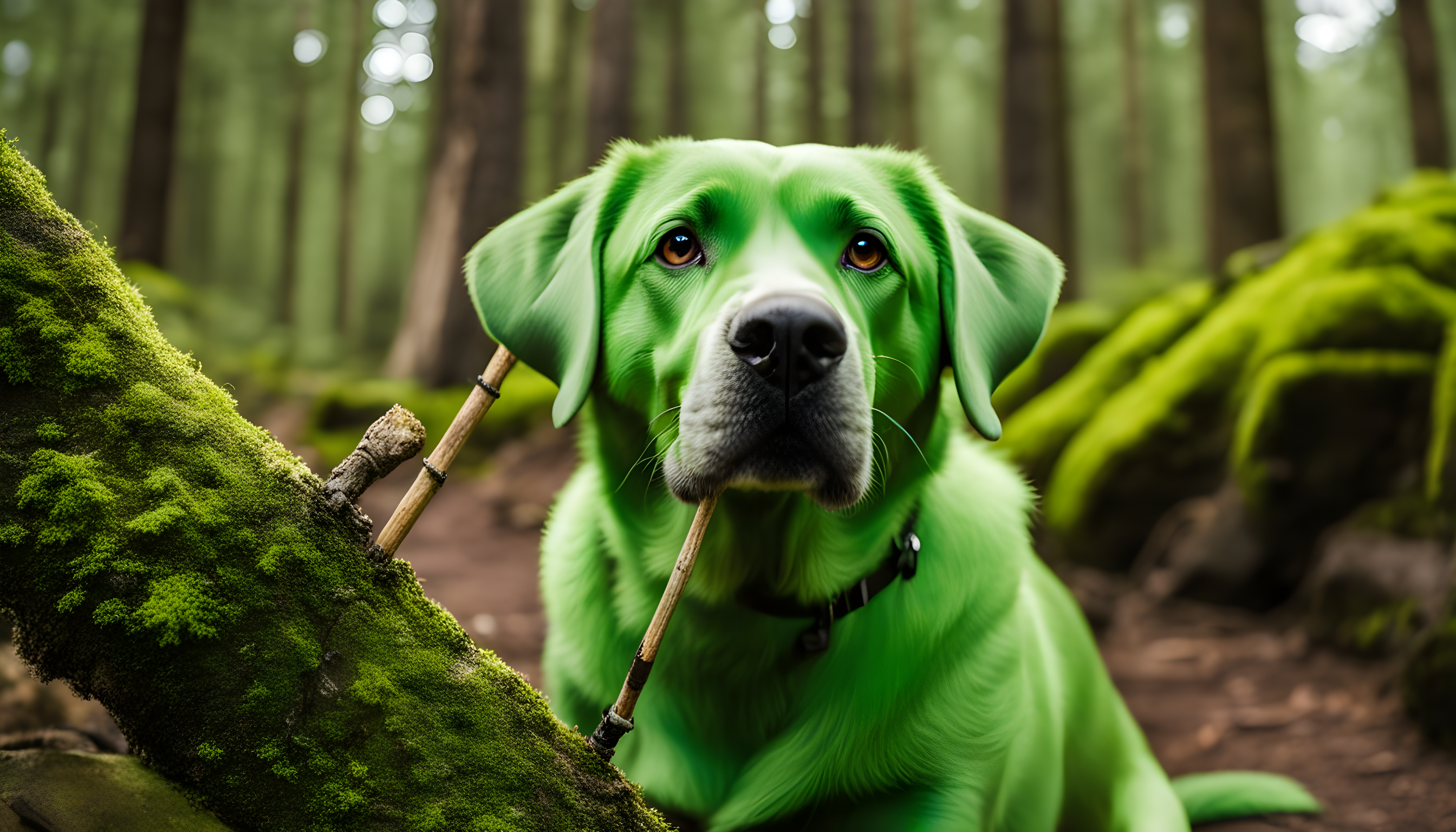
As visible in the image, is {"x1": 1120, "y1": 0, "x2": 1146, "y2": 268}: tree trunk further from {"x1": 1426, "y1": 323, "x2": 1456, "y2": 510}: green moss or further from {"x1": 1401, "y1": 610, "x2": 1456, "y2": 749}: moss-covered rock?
{"x1": 1401, "y1": 610, "x2": 1456, "y2": 749}: moss-covered rock

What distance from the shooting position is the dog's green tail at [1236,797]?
122 inches

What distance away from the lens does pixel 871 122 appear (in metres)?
14.9

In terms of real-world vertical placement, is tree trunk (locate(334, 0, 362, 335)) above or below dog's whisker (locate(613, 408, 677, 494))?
above

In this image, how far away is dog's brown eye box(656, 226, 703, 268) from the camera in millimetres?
2084

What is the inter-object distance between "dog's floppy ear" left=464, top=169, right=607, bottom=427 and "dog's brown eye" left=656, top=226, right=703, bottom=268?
0.19m

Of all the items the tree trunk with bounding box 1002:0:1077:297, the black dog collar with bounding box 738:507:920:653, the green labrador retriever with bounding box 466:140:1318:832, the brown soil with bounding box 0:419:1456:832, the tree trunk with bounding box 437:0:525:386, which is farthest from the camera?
the tree trunk with bounding box 1002:0:1077:297

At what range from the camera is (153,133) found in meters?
12.0

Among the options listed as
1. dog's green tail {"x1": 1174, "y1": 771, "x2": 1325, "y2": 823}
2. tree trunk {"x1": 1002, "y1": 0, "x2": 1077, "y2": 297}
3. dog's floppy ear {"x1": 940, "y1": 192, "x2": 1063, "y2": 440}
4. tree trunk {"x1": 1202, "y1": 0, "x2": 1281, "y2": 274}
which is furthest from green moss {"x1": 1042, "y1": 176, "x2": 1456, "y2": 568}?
tree trunk {"x1": 1002, "y1": 0, "x2": 1077, "y2": 297}

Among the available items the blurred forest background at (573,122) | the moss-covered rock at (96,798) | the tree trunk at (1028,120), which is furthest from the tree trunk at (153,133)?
the moss-covered rock at (96,798)

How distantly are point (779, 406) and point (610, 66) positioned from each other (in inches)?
496

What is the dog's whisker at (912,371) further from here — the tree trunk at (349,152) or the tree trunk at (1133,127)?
the tree trunk at (349,152)

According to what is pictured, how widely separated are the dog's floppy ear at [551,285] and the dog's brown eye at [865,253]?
1.99 ft

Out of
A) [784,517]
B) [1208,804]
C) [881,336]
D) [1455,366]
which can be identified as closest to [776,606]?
[784,517]

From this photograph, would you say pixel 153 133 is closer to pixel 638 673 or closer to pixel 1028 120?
pixel 1028 120
